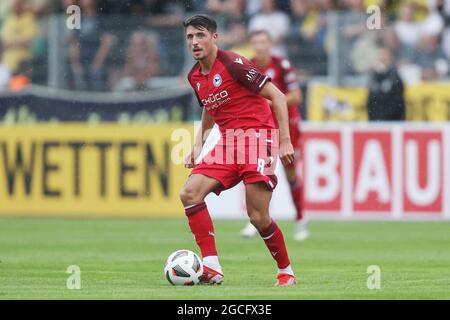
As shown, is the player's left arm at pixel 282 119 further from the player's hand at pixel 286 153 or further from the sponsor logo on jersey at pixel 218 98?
the sponsor logo on jersey at pixel 218 98

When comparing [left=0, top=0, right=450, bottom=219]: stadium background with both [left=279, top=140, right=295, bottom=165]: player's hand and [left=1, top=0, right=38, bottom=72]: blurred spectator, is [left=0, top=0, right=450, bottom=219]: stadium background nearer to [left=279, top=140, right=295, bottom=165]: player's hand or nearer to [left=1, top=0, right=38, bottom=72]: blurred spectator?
[left=1, top=0, right=38, bottom=72]: blurred spectator

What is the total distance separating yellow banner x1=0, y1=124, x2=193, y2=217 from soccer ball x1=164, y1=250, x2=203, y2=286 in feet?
28.0

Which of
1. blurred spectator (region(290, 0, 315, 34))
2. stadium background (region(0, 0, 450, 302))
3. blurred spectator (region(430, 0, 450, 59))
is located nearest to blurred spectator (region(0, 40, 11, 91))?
stadium background (region(0, 0, 450, 302))

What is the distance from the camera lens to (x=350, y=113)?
1969cm

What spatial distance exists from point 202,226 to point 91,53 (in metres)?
10.4

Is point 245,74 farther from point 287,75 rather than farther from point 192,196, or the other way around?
point 287,75

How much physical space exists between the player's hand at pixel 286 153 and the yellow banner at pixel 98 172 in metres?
9.01

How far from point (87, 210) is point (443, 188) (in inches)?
217

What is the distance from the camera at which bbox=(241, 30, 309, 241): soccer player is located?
15.5 meters

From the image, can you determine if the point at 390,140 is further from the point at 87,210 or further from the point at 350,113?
the point at 87,210

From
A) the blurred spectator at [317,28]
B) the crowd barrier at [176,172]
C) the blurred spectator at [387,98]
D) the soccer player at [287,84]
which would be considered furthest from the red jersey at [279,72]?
the blurred spectator at [317,28]

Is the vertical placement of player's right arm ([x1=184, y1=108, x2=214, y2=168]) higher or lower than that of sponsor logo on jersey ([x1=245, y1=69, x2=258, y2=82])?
lower

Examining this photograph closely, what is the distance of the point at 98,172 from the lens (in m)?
19.2
